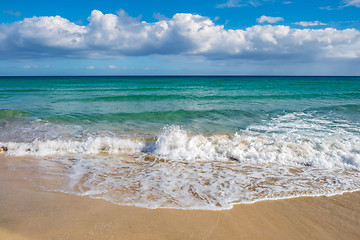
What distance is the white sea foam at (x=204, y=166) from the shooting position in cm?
462

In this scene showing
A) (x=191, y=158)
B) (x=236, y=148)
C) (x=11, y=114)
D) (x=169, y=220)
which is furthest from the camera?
(x=11, y=114)

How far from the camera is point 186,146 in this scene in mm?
7652

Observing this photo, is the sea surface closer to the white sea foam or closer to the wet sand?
the white sea foam

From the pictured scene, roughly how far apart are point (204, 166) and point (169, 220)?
272 centimetres

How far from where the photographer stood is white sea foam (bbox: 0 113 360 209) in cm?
462

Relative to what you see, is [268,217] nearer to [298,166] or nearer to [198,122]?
[298,166]

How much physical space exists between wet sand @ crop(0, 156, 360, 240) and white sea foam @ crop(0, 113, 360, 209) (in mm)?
280

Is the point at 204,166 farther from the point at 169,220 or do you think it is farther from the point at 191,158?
the point at 169,220

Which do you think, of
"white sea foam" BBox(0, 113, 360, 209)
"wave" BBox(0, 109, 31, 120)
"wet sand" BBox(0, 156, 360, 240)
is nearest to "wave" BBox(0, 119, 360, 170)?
"white sea foam" BBox(0, 113, 360, 209)

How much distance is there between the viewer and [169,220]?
12.0ft

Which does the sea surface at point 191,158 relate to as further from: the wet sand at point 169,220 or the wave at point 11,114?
the wave at point 11,114

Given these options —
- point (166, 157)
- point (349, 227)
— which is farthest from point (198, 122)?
point (349, 227)

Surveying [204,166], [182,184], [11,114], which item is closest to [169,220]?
[182,184]

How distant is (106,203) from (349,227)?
4.01m
